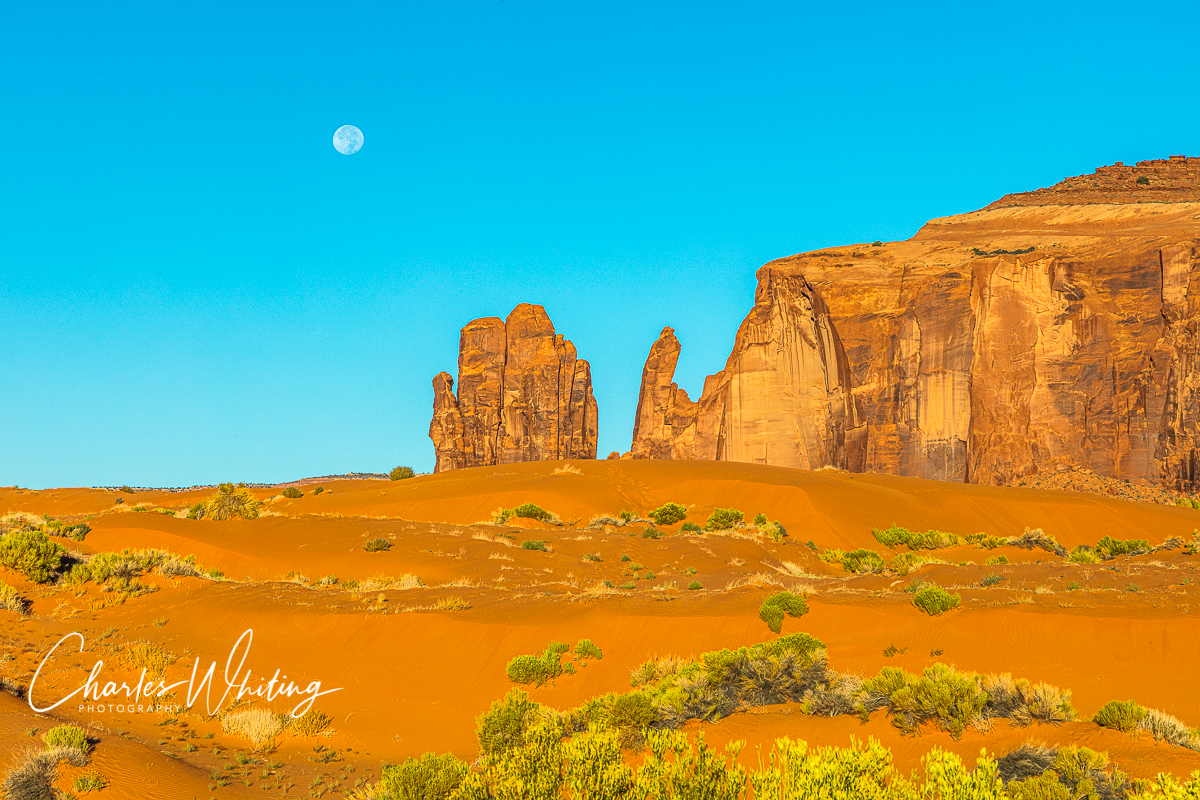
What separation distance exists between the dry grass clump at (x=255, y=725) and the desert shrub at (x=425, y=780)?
11.3 feet

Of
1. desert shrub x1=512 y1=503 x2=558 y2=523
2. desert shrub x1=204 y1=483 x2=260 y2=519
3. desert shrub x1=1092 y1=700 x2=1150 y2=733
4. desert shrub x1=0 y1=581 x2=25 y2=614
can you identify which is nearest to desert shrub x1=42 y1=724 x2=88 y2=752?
desert shrub x1=0 y1=581 x2=25 y2=614

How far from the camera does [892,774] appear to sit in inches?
247

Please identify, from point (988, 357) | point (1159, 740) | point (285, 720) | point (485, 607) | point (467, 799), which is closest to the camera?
point (467, 799)

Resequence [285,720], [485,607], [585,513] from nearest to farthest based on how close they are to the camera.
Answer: [285,720] → [485,607] → [585,513]

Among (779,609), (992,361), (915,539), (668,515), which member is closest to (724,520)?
(668,515)

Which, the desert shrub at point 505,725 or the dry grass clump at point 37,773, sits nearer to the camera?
the dry grass clump at point 37,773

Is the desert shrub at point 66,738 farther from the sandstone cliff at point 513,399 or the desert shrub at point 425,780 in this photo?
the sandstone cliff at point 513,399

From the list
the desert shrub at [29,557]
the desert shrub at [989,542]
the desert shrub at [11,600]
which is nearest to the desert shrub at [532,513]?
the desert shrub at [989,542]

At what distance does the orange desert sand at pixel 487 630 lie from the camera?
8.72m

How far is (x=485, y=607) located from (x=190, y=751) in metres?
6.64

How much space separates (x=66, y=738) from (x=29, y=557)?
414 inches

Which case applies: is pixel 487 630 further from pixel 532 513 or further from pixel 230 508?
pixel 532 513

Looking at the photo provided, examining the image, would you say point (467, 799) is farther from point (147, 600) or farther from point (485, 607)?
point (147, 600)

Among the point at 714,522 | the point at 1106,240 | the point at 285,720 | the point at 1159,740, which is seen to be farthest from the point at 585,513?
the point at 1106,240
